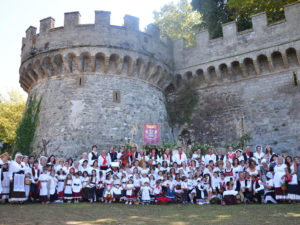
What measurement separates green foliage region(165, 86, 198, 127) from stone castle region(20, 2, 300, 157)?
62cm

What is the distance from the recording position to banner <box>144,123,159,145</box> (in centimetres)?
1489

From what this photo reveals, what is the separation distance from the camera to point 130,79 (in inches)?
611

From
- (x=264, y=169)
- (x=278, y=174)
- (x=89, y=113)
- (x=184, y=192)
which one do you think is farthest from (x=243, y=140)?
(x=89, y=113)

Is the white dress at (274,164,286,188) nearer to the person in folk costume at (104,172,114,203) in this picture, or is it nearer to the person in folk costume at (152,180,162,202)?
the person in folk costume at (152,180,162,202)

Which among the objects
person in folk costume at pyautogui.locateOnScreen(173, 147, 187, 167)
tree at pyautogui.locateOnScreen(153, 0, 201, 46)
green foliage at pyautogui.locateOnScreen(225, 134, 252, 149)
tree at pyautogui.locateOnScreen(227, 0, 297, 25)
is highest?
tree at pyautogui.locateOnScreen(153, 0, 201, 46)

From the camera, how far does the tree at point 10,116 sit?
1022 inches

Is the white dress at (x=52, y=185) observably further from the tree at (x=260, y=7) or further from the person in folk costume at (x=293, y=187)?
the tree at (x=260, y=7)

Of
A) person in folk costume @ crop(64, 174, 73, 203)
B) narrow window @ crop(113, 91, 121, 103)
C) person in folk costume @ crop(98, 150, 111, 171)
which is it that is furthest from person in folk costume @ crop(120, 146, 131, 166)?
narrow window @ crop(113, 91, 121, 103)

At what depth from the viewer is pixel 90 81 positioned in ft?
48.4

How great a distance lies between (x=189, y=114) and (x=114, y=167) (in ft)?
25.7

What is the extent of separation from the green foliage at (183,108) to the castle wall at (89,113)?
1833 mm

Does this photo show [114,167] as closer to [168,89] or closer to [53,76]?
[53,76]

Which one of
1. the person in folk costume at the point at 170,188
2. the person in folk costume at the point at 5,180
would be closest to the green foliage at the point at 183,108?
the person in folk costume at the point at 170,188

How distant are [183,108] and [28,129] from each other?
350 inches
